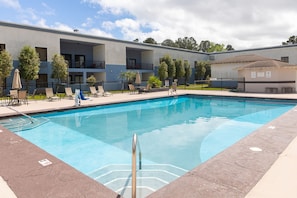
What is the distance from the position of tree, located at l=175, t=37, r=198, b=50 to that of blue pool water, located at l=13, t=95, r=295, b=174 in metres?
64.1

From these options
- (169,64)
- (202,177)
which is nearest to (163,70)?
(169,64)

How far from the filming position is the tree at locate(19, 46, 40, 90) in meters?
19.0

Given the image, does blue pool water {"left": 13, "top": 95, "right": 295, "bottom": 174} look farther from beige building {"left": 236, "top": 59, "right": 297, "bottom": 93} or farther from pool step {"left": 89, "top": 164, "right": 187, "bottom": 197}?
beige building {"left": 236, "top": 59, "right": 297, "bottom": 93}

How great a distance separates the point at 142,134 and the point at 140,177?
3855 mm

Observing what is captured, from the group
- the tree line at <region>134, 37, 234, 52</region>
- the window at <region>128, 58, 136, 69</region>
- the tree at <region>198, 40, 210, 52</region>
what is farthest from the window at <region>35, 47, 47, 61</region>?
the tree at <region>198, 40, 210, 52</region>

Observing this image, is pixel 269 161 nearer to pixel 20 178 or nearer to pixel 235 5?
pixel 20 178

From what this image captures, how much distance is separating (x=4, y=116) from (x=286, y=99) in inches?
625

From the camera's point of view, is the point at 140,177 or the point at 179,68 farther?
the point at 179,68

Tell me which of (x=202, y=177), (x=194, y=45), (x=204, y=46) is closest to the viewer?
(x=202, y=177)

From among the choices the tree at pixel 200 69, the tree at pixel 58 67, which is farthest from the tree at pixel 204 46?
the tree at pixel 58 67

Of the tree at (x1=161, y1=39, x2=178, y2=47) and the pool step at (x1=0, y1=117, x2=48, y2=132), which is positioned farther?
the tree at (x1=161, y1=39, x2=178, y2=47)

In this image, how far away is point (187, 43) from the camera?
7525 centimetres

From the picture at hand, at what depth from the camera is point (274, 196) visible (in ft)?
9.69

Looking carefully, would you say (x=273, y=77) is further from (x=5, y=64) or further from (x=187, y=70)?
(x=5, y=64)
